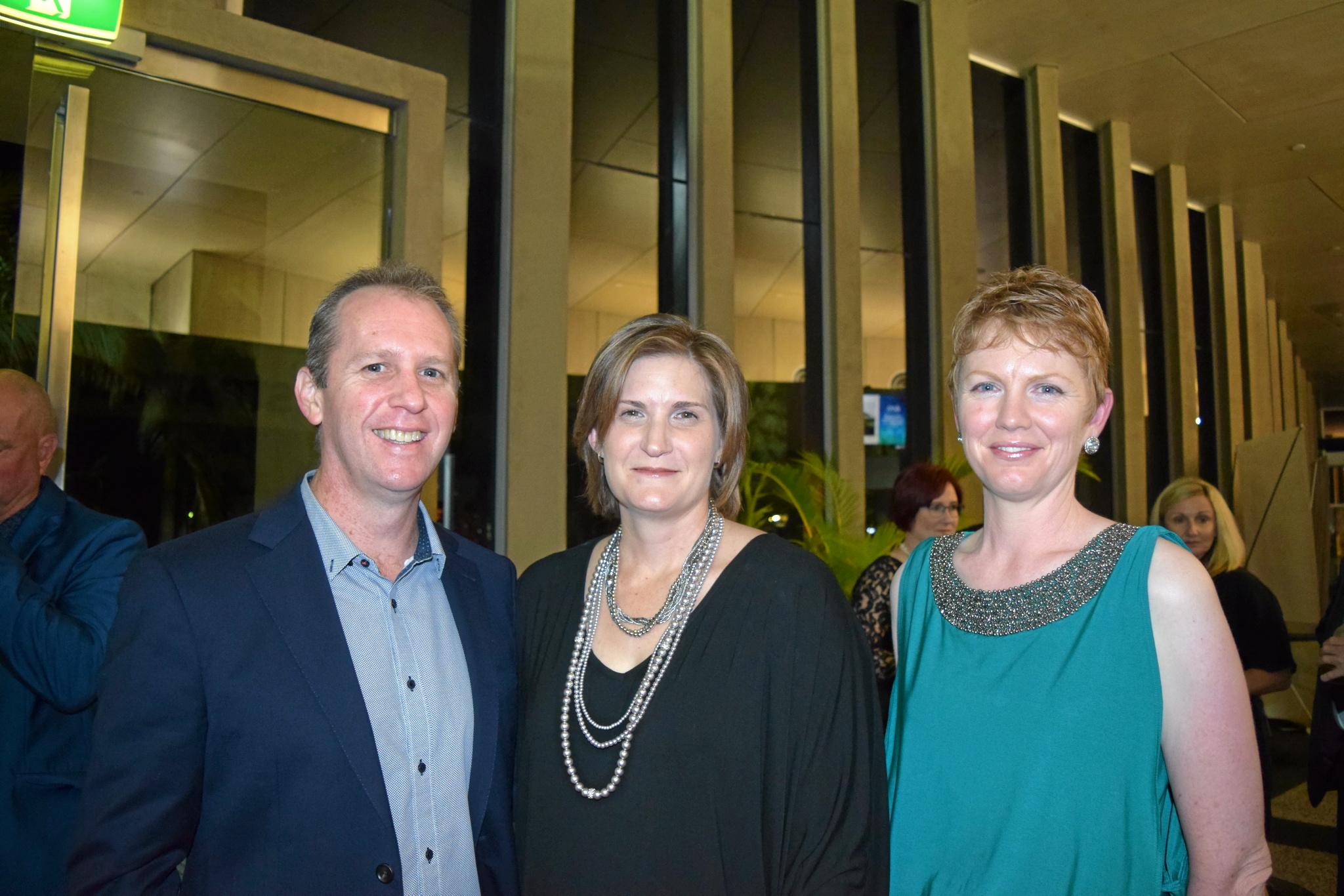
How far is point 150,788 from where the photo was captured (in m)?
1.42

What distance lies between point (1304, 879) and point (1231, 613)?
69.3 inches

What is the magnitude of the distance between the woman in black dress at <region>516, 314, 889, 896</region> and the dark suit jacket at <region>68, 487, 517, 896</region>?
0.37 meters

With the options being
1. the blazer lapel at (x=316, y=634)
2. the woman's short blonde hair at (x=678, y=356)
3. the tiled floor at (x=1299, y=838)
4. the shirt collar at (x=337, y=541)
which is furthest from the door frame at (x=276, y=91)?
the tiled floor at (x=1299, y=838)

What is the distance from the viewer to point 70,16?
3584 millimetres

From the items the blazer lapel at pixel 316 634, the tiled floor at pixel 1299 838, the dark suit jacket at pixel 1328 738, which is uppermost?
the blazer lapel at pixel 316 634

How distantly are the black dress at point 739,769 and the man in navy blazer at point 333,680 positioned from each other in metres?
0.14

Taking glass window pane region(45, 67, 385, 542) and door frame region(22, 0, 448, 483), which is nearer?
door frame region(22, 0, 448, 483)

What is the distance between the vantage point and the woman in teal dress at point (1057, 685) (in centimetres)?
151

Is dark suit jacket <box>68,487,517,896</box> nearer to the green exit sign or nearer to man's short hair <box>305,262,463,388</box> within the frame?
man's short hair <box>305,262,463,388</box>

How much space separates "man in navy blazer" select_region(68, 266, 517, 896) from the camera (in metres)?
1.45

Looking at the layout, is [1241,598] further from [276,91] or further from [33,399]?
[276,91]

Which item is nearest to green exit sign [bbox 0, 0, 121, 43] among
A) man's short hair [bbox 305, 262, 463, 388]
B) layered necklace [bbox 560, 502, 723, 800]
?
man's short hair [bbox 305, 262, 463, 388]

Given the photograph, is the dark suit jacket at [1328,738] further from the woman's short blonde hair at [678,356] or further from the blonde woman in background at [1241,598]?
the woman's short blonde hair at [678,356]

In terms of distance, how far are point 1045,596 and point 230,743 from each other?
138 cm
